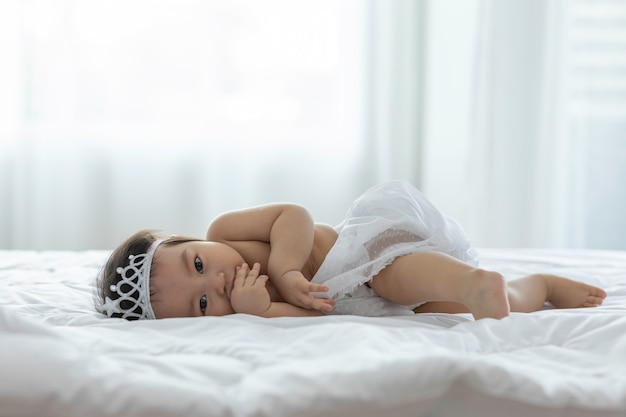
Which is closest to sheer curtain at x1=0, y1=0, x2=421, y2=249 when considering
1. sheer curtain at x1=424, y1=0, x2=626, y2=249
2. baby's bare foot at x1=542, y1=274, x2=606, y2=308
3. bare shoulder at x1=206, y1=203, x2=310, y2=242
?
sheer curtain at x1=424, y1=0, x2=626, y2=249

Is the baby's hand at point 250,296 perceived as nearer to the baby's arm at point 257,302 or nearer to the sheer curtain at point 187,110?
the baby's arm at point 257,302

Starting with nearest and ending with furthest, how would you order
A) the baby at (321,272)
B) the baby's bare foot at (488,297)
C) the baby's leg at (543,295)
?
the baby's bare foot at (488,297) < the baby at (321,272) < the baby's leg at (543,295)

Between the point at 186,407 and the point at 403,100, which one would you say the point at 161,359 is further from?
the point at 403,100

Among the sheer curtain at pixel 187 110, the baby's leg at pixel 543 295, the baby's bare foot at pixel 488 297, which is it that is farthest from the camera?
the sheer curtain at pixel 187 110

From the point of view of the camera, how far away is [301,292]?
132 centimetres

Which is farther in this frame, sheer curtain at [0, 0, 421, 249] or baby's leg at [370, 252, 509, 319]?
sheer curtain at [0, 0, 421, 249]

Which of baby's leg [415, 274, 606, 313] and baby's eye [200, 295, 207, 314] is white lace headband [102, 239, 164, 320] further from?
baby's leg [415, 274, 606, 313]

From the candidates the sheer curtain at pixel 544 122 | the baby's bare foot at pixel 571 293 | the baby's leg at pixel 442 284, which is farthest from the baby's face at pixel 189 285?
the sheer curtain at pixel 544 122

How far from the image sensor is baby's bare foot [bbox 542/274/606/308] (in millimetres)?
1415

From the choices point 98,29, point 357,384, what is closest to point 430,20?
point 98,29

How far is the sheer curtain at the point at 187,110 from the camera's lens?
10.9 feet

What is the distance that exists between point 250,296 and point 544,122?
2.47 metres

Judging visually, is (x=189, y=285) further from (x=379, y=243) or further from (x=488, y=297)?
(x=488, y=297)

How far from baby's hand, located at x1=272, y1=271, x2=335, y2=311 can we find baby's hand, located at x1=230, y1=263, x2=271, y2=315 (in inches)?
1.7
